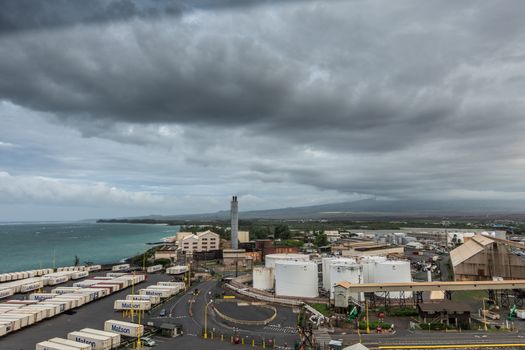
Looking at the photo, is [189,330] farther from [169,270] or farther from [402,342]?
[169,270]

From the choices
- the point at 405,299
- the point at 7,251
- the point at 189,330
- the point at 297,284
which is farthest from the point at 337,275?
the point at 7,251

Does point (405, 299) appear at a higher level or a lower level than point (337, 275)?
lower

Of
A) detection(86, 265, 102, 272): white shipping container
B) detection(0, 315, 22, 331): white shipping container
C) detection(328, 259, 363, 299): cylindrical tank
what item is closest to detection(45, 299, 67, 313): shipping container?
detection(0, 315, 22, 331): white shipping container

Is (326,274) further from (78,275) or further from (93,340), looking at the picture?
(78,275)

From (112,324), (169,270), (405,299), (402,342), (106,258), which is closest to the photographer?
(402,342)

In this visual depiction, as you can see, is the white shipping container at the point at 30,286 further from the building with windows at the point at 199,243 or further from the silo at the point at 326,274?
the building with windows at the point at 199,243

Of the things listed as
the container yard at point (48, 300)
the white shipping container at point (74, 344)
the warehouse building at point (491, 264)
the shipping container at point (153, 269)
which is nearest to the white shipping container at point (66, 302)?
the container yard at point (48, 300)

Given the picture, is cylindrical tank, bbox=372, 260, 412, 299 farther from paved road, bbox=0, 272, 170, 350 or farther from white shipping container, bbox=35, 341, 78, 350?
white shipping container, bbox=35, 341, 78, 350
